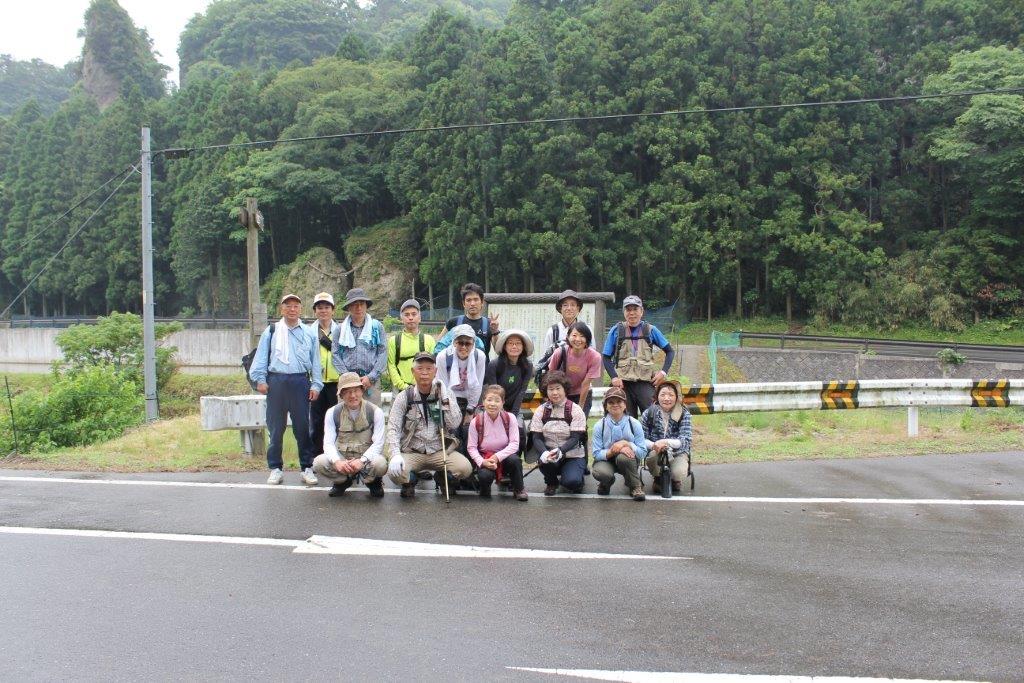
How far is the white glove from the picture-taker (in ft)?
25.1

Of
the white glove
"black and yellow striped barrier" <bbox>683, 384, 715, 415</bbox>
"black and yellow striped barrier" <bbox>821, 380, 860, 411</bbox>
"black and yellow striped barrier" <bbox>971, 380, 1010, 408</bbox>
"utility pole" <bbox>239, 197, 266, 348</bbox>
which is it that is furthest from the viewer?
"utility pole" <bbox>239, 197, 266, 348</bbox>

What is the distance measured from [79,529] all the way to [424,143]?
126 ft

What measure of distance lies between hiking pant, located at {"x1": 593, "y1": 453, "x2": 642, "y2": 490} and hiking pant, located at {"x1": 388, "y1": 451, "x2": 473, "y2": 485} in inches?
47.7

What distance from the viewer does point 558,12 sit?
46.9 meters

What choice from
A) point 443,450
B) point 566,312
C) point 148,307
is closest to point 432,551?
point 443,450

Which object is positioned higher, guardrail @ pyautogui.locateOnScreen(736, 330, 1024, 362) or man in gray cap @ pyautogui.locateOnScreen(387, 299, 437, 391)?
man in gray cap @ pyautogui.locateOnScreen(387, 299, 437, 391)

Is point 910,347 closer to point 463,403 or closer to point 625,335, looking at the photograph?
point 625,335

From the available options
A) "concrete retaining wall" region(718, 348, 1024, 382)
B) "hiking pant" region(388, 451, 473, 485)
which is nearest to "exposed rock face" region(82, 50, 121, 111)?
"concrete retaining wall" region(718, 348, 1024, 382)

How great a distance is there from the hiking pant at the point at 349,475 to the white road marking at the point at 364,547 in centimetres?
130

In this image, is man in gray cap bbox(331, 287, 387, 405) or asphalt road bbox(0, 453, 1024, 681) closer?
asphalt road bbox(0, 453, 1024, 681)

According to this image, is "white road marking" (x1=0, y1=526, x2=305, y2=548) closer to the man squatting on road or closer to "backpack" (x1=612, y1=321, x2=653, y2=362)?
the man squatting on road

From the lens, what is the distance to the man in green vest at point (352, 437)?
7809mm

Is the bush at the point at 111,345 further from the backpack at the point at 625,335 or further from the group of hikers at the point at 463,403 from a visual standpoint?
the backpack at the point at 625,335

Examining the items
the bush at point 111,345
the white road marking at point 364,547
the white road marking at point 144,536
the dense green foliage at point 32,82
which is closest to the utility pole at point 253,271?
the white road marking at point 144,536
